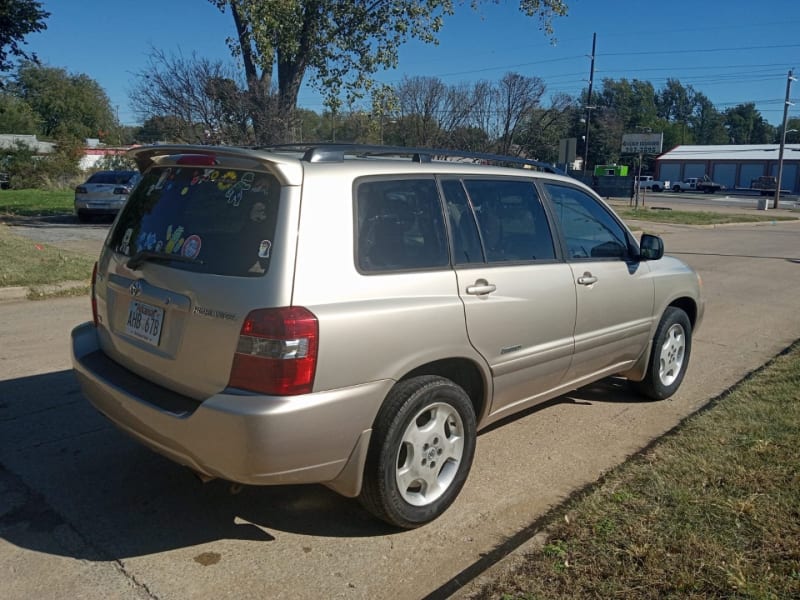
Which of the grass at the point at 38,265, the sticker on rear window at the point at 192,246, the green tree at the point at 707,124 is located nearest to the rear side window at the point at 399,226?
the sticker on rear window at the point at 192,246

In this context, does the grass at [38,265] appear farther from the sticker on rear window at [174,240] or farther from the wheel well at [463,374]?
the wheel well at [463,374]

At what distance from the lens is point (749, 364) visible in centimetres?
656

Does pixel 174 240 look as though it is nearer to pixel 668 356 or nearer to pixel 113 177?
pixel 668 356

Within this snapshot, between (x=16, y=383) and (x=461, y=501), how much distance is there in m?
3.79

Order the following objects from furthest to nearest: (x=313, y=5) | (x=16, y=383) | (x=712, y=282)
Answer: (x=313, y=5), (x=712, y=282), (x=16, y=383)

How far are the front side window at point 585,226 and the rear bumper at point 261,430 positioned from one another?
1.96 m

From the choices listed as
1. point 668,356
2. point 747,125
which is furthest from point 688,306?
point 747,125

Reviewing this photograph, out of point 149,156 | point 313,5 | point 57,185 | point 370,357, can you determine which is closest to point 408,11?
point 313,5

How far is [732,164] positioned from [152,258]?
8625 cm

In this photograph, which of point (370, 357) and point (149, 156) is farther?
point (149, 156)

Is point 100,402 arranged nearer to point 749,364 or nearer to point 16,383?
point 16,383

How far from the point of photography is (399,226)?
11.1ft

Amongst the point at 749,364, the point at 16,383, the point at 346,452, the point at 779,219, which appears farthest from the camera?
the point at 779,219

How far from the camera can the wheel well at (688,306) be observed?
5582 millimetres
